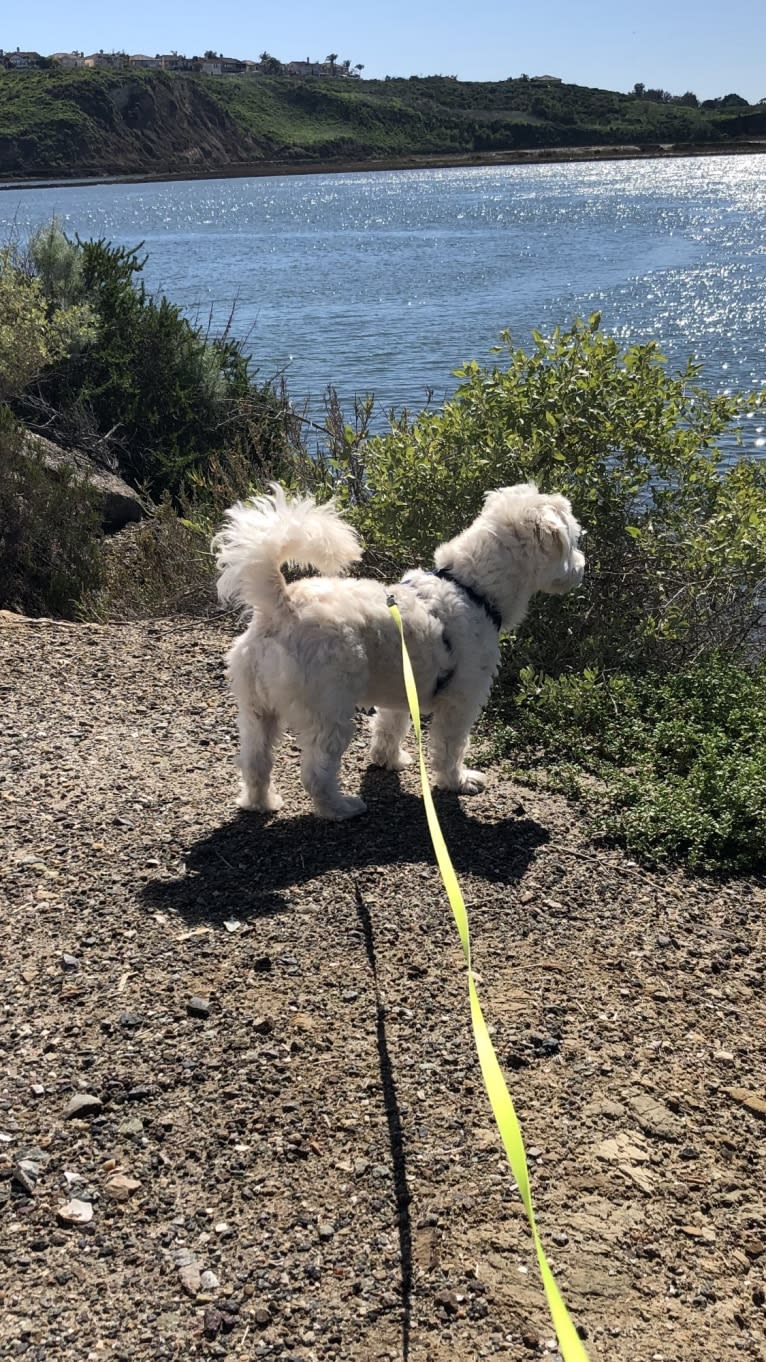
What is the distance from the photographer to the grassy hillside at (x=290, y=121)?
10738 centimetres

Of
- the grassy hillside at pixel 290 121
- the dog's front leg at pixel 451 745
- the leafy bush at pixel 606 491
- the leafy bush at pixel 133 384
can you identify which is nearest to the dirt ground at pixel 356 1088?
the dog's front leg at pixel 451 745

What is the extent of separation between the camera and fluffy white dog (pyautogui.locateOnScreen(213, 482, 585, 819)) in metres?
4.93

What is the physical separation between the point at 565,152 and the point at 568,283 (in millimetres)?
103019

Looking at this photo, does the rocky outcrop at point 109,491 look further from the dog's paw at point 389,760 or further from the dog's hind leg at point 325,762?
the dog's hind leg at point 325,762

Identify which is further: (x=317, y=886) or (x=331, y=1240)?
(x=317, y=886)

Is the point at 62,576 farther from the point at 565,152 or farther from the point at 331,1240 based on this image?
the point at 565,152

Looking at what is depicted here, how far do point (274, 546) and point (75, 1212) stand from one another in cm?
276

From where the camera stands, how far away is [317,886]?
4.57 metres

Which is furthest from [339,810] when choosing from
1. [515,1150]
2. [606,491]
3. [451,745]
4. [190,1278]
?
[606,491]

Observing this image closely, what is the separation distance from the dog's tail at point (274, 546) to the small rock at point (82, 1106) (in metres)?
2.33

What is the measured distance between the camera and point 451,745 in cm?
570

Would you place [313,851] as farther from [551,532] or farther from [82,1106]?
[551,532]

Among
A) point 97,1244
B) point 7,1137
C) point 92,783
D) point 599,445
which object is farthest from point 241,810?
point 599,445

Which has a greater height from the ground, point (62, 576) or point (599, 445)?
point (599, 445)
